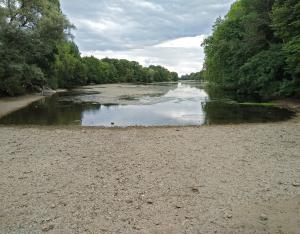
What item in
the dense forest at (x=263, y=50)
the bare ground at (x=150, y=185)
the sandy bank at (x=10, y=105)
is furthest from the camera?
the dense forest at (x=263, y=50)

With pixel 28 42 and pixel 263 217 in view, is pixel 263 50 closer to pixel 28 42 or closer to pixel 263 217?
pixel 28 42

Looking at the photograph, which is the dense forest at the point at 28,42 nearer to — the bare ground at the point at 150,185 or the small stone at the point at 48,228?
the bare ground at the point at 150,185

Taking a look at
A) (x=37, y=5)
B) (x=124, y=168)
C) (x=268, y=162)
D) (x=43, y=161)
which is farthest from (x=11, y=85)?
(x=268, y=162)

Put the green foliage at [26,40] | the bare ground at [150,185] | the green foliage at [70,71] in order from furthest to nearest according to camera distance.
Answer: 1. the green foliage at [70,71]
2. the green foliage at [26,40]
3. the bare ground at [150,185]

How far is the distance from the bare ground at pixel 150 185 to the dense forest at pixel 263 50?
40.7ft

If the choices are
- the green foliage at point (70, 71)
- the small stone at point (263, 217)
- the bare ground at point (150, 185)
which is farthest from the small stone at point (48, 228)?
the green foliage at point (70, 71)

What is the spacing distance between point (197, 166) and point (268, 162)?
6.35 feet

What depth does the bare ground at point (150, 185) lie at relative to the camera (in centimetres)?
442

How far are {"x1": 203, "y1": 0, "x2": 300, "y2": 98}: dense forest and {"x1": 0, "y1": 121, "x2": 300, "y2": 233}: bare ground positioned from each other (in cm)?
1241

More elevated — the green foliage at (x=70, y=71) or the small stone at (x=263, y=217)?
the green foliage at (x=70, y=71)

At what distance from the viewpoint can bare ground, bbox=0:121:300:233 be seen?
4.42 meters

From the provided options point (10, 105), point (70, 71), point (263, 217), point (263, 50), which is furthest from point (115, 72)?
point (263, 217)

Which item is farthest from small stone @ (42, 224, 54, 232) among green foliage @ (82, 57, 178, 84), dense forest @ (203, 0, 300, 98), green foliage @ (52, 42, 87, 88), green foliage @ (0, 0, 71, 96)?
green foliage @ (82, 57, 178, 84)

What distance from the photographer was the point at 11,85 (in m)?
26.5
